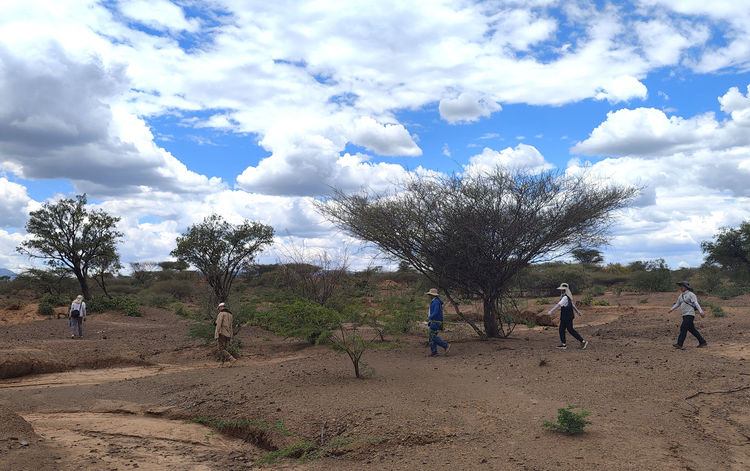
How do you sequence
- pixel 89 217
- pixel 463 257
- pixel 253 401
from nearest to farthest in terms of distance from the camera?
pixel 253 401 → pixel 463 257 → pixel 89 217

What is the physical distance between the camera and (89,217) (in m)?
31.8

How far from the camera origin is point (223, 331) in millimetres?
14258

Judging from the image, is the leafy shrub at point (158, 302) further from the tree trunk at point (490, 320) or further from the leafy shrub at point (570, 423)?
the leafy shrub at point (570, 423)

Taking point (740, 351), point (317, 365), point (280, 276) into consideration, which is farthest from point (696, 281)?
point (317, 365)

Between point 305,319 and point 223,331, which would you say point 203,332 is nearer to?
point 223,331

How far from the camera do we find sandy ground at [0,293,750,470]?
632 cm

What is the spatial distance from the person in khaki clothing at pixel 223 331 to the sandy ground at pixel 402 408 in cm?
45

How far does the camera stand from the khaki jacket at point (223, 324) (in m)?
14.1

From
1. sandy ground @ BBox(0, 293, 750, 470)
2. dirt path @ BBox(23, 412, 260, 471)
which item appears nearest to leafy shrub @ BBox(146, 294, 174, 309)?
sandy ground @ BBox(0, 293, 750, 470)

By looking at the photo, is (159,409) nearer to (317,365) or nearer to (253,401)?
(253,401)

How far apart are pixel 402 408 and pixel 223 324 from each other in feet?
24.6

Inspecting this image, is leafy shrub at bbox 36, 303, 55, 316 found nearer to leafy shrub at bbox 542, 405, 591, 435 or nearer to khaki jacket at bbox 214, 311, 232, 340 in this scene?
khaki jacket at bbox 214, 311, 232, 340

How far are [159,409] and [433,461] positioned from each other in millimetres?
5700

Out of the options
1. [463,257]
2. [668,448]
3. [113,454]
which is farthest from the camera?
[463,257]
